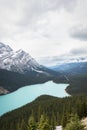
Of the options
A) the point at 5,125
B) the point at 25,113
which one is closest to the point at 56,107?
the point at 25,113

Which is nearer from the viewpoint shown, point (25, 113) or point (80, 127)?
point (80, 127)

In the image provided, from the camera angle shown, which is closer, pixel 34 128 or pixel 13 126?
pixel 34 128

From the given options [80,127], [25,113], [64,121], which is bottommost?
[80,127]

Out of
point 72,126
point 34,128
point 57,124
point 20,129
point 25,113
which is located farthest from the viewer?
point 25,113

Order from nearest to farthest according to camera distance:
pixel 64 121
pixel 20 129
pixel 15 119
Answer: pixel 64 121
pixel 20 129
pixel 15 119

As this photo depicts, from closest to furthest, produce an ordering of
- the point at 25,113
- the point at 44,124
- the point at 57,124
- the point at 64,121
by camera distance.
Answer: the point at 44,124 → the point at 64,121 → the point at 57,124 → the point at 25,113

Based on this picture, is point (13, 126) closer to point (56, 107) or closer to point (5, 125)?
point (5, 125)

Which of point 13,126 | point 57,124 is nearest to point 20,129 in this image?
point 57,124

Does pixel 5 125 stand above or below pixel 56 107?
below

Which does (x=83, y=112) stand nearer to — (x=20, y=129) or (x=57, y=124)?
(x=57, y=124)
